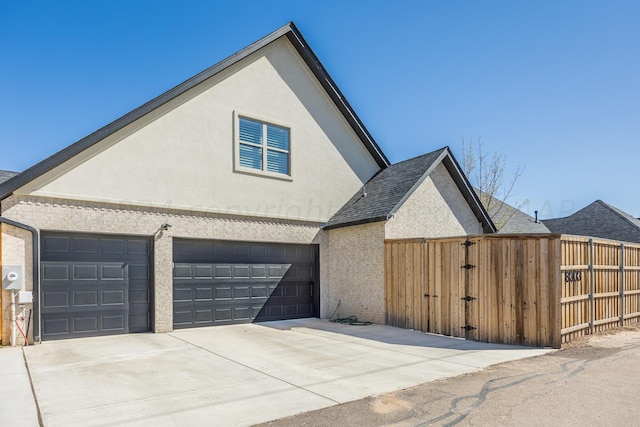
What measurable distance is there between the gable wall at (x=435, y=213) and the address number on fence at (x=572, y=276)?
4410mm

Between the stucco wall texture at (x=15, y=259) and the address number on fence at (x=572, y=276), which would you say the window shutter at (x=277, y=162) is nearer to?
the stucco wall texture at (x=15, y=259)

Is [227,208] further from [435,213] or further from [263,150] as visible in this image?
Result: [435,213]

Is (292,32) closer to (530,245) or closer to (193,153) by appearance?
(193,153)

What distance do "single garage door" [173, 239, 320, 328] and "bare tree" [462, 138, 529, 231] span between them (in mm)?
16643

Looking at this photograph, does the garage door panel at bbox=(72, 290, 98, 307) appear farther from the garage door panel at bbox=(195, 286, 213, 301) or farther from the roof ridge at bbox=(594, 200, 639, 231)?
the roof ridge at bbox=(594, 200, 639, 231)

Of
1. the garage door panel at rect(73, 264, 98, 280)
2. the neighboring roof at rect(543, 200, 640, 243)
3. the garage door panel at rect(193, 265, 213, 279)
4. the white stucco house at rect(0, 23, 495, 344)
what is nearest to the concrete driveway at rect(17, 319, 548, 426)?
the white stucco house at rect(0, 23, 495, 344)

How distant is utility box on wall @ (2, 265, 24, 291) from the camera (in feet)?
28.3

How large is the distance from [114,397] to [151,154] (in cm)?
685

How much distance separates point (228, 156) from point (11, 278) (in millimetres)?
5959

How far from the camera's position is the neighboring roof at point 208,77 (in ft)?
29.8

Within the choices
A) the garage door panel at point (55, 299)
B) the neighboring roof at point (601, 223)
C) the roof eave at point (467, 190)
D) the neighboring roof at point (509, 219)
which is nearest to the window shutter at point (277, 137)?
the roof eave at point (467, 190)

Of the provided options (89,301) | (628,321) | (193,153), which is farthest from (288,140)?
(628,321)

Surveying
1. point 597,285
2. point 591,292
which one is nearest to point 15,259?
point 591,292

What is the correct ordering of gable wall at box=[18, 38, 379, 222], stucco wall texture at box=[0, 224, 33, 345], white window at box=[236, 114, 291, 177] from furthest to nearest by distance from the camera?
white window at box=[236, 114, 291, 177]
gable wall at box=[18, 38, 379, 222]
stucco wall texture at box=[0, 224, 33, 345]
